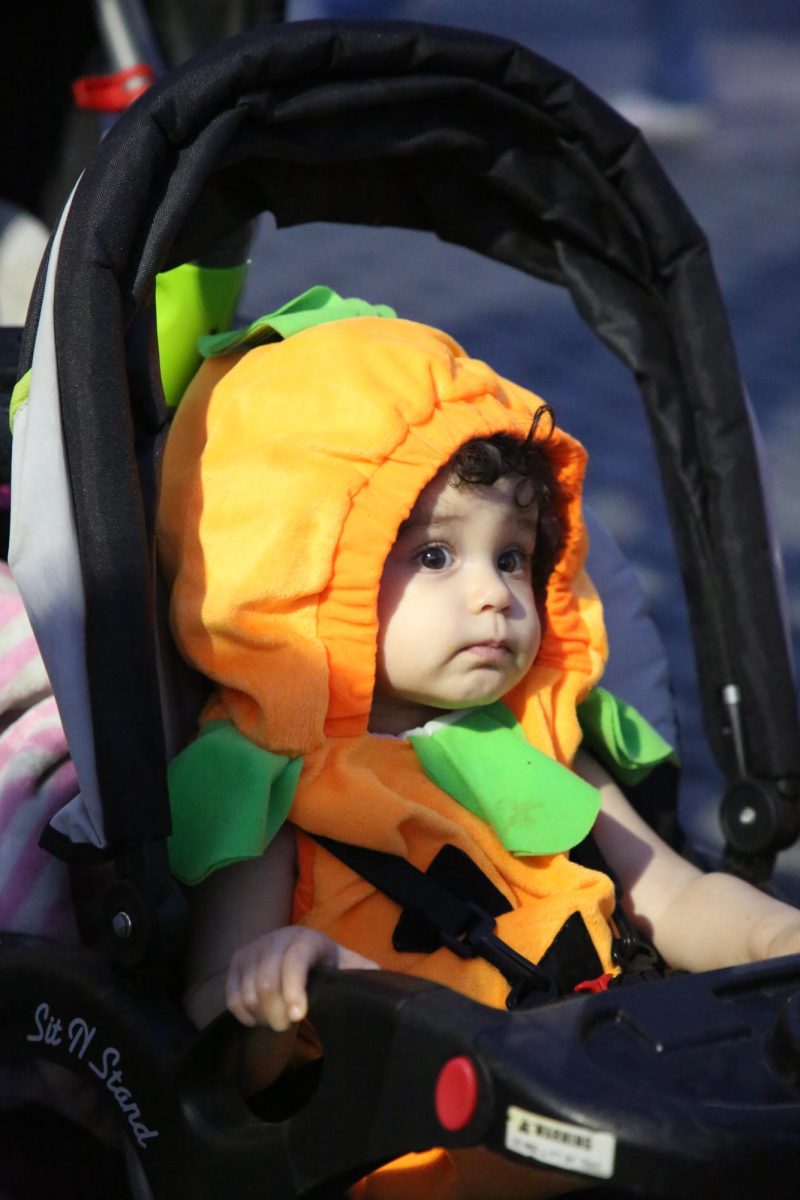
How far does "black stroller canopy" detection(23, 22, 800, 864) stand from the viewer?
4.53 ft

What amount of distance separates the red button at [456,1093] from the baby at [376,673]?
0.30m

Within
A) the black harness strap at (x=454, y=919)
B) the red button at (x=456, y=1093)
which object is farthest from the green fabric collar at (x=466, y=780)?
the red button at (x=456, y=1093)

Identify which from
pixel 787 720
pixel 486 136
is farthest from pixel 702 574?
pixel 486 136

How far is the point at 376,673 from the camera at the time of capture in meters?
1.72

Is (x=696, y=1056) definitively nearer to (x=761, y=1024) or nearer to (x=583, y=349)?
(x=761, y=1024)

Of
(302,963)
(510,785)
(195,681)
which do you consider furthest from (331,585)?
(302,963)

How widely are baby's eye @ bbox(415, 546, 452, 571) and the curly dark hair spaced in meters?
0.07

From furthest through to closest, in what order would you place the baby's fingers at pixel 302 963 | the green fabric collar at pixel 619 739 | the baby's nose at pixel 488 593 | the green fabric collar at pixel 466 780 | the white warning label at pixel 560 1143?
the green fabric collar at pixel 619 739 → the baby's nose at pixel 488 593 → the green fabric collar at pixel 466 780 → the baby's fingers at pixel 302 963 → the white warning label at pixel 560 1143

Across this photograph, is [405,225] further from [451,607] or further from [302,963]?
[302,963]

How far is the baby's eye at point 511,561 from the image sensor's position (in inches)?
70.8

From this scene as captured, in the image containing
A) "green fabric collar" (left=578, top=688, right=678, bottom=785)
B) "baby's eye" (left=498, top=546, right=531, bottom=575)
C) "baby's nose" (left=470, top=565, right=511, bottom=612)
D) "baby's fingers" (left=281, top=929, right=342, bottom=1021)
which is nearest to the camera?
"baby's fingers" (left=281, top=929, right=342, bottom=1021)

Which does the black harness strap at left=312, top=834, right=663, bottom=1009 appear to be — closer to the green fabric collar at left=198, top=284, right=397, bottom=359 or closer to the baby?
the baby

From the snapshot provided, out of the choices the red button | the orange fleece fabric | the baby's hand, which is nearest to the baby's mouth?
the orange fleece fabric

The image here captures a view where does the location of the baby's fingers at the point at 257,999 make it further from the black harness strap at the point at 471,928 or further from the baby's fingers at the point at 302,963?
the black harness strap at the point at 471,928
